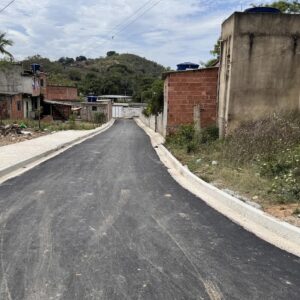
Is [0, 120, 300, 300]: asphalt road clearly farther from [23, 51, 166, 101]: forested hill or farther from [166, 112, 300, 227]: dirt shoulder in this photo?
[23, 51, 166, 101]: forested hill

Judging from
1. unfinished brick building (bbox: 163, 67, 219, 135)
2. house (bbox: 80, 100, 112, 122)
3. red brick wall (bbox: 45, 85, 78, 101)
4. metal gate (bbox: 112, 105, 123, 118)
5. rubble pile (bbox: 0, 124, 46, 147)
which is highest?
unfinished brick building (bbox: 163, 67, 219, 135)

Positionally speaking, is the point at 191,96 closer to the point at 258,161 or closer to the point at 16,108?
the point at 258,161

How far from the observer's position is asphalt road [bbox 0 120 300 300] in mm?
4020

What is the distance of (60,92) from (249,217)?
6318 cm

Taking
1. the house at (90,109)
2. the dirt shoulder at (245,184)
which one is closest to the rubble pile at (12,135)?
the dirt shoulder at (245,184)

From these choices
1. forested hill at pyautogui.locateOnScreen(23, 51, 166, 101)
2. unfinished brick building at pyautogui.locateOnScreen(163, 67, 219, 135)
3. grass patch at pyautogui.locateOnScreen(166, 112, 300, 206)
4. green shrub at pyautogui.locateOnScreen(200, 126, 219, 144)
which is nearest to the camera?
grass patch at pyautogui.locateOnScreen(166, 112, 300, 206)

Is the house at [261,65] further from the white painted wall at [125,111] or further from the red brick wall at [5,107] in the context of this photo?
the white painted wall at [125,111]

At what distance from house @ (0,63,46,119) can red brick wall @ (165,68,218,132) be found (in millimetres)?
23141

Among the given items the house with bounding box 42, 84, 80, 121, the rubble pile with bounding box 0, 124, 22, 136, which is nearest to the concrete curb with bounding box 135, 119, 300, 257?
the rubble pile with bounding box 0, 124, 22, 136

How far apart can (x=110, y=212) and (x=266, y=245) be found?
2663 millimetres

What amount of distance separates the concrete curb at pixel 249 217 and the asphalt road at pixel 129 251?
0.65 ft

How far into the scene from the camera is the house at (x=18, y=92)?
1503 inches

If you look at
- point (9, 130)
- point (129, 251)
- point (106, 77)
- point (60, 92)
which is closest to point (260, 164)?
point (129, 251)

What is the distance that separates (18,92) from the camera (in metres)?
41.0
